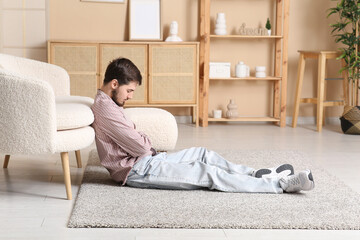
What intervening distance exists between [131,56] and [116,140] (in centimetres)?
253

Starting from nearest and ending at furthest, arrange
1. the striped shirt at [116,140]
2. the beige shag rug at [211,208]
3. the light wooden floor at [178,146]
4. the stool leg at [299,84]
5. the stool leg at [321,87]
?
the light wooden floor at [178,146] < the beige shag rug at [211,208] < the striped shirt at [116,140] < the stool leg at [321,87] < the stool leg at [299,84]

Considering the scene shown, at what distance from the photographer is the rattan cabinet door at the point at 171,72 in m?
5.60

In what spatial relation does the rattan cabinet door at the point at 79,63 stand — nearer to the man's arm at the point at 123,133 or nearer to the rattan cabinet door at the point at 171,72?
the rattan cabinet door at the point at 171,72

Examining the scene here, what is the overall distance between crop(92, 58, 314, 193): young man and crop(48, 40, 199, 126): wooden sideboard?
2.35 meters

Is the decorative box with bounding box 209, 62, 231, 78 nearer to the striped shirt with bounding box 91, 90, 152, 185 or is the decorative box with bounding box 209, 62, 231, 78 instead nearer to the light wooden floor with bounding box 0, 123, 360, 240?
the light wooden floor with bounding box 0, 123, 360, 240

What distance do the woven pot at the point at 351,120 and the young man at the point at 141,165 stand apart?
233 centimetres

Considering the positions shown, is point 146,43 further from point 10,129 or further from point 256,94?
point 10,129

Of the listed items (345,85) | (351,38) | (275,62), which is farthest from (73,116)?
(345,85)

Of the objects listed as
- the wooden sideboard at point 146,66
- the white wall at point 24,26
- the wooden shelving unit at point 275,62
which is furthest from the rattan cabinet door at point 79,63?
the wooden shelving unit at point 275,62

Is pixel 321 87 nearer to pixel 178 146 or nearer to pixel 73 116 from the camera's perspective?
pixel 178 146

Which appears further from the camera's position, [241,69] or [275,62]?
[275,62]

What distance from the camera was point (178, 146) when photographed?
4.61 metres

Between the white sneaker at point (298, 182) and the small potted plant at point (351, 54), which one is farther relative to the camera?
the small potted plant at point (351, 54)

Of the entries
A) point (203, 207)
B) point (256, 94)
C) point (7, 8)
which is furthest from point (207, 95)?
point (203, 207)
